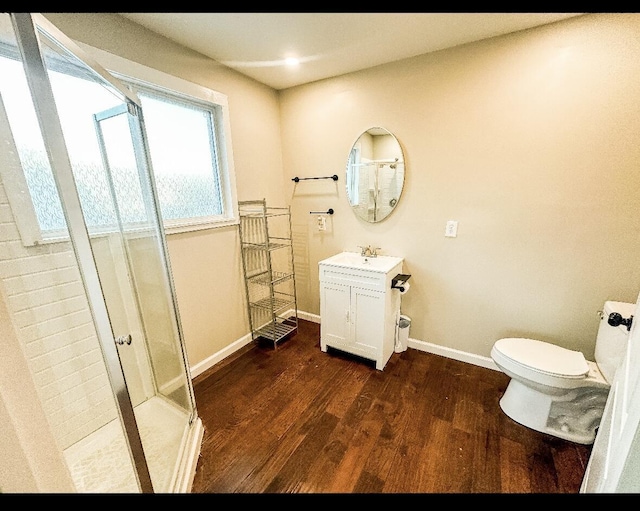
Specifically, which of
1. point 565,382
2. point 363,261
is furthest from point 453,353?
point 363,261

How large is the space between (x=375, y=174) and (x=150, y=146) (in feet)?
5.37

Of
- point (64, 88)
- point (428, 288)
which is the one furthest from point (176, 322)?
point (428, 288)

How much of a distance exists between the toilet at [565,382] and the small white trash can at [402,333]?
0.70 meters

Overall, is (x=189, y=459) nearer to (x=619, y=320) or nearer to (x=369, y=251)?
(x=369, y=251)

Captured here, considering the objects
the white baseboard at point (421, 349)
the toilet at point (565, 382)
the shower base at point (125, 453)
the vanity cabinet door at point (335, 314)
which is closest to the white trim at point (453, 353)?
the white baseboard at point (421, 349)

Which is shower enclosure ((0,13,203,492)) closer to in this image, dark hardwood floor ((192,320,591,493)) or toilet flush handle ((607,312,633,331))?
dark hardwood floor ((192,320,591,493))

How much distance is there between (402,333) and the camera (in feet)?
7.19

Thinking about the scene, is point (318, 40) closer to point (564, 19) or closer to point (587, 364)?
point (564, 19)

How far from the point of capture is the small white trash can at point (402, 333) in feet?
7.17

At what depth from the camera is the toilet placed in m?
1.35

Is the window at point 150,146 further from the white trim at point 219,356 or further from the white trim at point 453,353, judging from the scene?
the white trim at point 453,353
